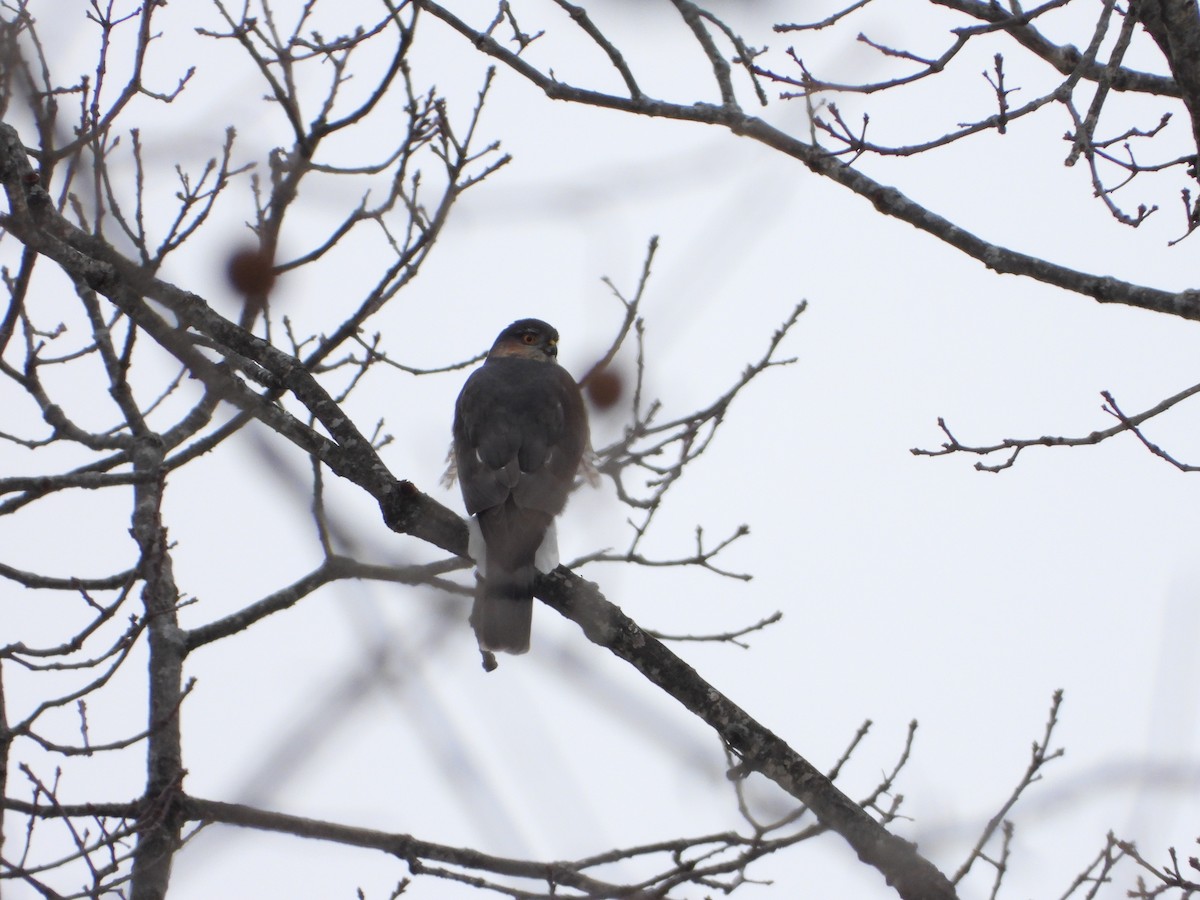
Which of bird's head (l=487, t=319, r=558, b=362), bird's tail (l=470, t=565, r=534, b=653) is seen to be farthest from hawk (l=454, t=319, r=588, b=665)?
bird's head (l=487, t=319, r=558, b=362)

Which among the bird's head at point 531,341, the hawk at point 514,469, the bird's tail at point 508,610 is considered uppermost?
the bird's head at point 531,341

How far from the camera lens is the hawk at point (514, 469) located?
14.6 feet

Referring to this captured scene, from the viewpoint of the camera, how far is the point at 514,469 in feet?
18.1

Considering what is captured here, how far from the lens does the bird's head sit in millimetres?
7668

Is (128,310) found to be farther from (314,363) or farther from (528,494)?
(528,494)

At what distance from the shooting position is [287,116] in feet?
15.1

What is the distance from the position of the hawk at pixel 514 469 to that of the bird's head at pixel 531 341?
A: 55 cm

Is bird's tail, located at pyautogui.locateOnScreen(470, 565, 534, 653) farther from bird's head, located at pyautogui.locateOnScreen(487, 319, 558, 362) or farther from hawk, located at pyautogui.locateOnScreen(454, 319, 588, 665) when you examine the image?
bird's head, located at pyautogui.locateOnScreen(487, 319, 558, 362)

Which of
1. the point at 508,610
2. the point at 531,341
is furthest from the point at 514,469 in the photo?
the point at 531,341

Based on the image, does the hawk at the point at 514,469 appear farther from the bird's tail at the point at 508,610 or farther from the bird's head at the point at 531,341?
the bird's head at the point at 531,341

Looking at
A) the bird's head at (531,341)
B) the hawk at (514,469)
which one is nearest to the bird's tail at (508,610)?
the hawk at (514,469)

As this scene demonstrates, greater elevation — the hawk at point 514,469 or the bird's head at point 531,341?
the bird's head at point 531,341

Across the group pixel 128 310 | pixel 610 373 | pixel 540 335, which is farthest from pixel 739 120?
pixel 540 335

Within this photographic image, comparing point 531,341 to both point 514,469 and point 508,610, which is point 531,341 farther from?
point 508,610
